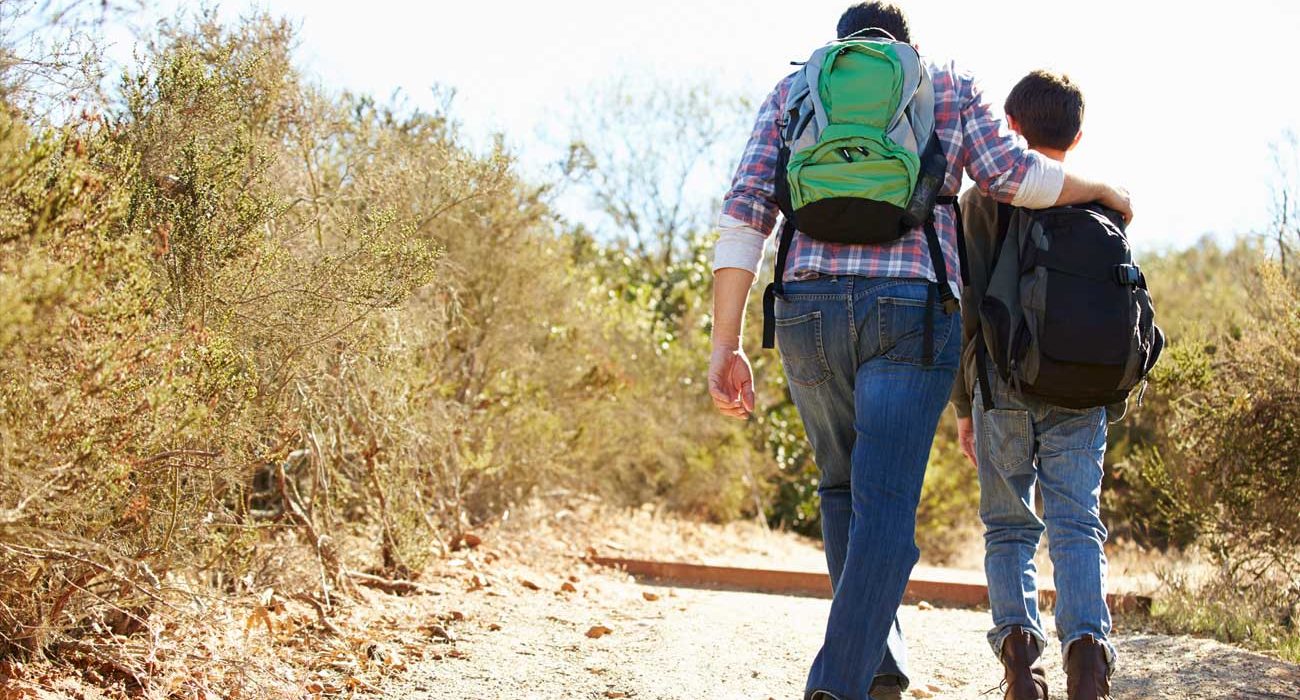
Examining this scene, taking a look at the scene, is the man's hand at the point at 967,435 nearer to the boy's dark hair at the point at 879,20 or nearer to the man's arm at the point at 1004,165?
the man's arm at the point at 1004,165

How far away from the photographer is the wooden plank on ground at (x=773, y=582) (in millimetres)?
5730

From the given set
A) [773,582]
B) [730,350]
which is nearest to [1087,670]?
[730,350]

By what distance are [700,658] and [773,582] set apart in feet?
7.65

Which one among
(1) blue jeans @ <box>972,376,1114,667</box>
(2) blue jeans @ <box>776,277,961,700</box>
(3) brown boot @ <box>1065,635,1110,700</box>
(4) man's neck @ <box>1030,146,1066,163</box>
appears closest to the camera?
(2) blue jeans @ <box>776,277,961,700</box>

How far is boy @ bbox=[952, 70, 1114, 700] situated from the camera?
9.69 ft

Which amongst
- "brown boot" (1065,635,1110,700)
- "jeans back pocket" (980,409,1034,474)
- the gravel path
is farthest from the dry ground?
"jeans back pocket" (980,409,1034,474)

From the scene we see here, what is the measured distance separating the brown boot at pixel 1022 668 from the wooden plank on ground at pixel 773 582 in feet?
7.78

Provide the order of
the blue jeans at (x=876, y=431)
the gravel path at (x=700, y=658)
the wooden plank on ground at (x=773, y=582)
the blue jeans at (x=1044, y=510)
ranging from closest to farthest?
the blue jeans at (x=876, y=431) → the blue jeans at (x=1044, y=510) → the gravel path at (x=700, y=658) → the wooden plank on ground at (x=773, y=582)

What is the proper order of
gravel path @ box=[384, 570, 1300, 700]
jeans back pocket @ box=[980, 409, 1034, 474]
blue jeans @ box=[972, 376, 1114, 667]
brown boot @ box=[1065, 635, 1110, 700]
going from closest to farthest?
brown boot @ box=[1065, 635, 1110, 700], blue jeans @ box=[972, 376, 1114, 667], jeans back pocket @ box=[980, 409, 1034, 474], gravel path @ box=[384, 570, 1300, 700]

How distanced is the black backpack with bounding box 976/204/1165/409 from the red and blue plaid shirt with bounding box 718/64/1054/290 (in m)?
0.20

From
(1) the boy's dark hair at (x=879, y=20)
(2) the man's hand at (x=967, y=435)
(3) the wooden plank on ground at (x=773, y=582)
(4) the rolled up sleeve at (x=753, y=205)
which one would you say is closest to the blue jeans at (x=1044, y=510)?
(2) the man's hand at (x=967, y=435)

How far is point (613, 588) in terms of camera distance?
18.2 feet

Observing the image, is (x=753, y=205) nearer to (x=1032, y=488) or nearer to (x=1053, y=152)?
(x=1053, y=152)

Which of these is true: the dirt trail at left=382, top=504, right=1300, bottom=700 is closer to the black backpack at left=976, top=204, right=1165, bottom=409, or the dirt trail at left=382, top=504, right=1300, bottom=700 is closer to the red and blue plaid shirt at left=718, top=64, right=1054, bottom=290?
the black backpack at left=976, top=204, right=1165, bottom=409
